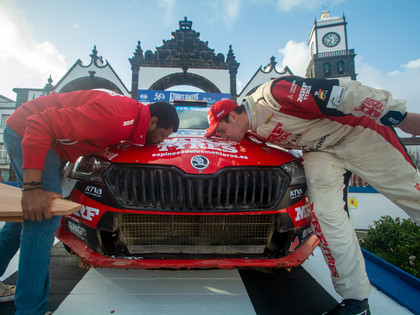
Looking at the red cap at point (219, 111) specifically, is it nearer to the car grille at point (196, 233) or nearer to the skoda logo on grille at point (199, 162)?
the skoda logo on grille at point (199, 162)

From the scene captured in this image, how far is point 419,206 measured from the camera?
160 cm

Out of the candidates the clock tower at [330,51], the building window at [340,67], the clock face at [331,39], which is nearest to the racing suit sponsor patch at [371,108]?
the clock tower at [330,51]

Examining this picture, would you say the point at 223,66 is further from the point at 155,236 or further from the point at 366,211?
the point at 155,236

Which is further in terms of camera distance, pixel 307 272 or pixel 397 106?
pixel 307 272

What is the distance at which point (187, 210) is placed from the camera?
144 centimetres

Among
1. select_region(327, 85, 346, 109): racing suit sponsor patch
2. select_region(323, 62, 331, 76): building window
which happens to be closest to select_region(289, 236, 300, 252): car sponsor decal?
select_region(327, 85, 346, 109): racing suit sponsor patch

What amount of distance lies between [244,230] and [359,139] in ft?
3.47

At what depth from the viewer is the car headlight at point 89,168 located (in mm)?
1510

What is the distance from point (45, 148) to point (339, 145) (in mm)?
1892

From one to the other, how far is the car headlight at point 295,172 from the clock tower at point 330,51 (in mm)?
35266

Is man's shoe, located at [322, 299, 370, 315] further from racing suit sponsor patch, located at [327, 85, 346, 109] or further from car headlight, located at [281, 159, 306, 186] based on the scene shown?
racing suit sponsor patch, located at [327, 85, 346, 109]

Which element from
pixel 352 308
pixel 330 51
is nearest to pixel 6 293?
pixel 352 308

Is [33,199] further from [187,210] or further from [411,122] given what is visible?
[411,122]

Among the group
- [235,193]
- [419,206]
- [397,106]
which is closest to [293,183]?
[235,193]
